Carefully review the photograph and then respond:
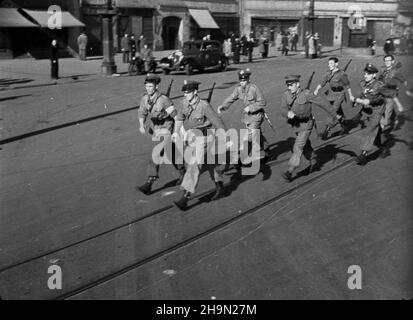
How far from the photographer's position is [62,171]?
32.5ft

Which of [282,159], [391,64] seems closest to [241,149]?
[282,159]

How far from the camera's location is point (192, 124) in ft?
26.0

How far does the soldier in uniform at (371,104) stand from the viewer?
954cm

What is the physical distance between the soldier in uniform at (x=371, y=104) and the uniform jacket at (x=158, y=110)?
3432 millimetres

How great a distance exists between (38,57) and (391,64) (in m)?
23.7

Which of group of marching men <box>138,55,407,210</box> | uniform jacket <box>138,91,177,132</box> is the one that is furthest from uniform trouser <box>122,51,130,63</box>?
uniform jacket <box>138,91,177,132</box>

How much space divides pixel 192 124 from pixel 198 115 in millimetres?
162

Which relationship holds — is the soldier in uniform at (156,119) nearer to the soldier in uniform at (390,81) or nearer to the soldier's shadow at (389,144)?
the soldier's shadow at (389,144)

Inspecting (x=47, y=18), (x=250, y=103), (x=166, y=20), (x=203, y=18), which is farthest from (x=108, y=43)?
(x=203, y=18)

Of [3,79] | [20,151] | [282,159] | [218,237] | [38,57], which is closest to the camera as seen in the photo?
[218,237]

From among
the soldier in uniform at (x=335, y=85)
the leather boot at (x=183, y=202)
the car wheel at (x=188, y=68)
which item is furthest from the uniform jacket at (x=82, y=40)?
the leather boot at (x=183, y=202)

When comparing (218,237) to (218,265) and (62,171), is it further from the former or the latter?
(62,171)

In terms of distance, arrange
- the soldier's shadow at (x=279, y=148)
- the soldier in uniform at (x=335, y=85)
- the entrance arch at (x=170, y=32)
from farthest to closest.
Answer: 1. the entrance arch at (x=170, y=32)
2. the soldier in uniform at (x=335, y=85)
3. the soldier's shadow at (x=279, y=148)

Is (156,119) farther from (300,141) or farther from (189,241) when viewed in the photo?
(189,241)
